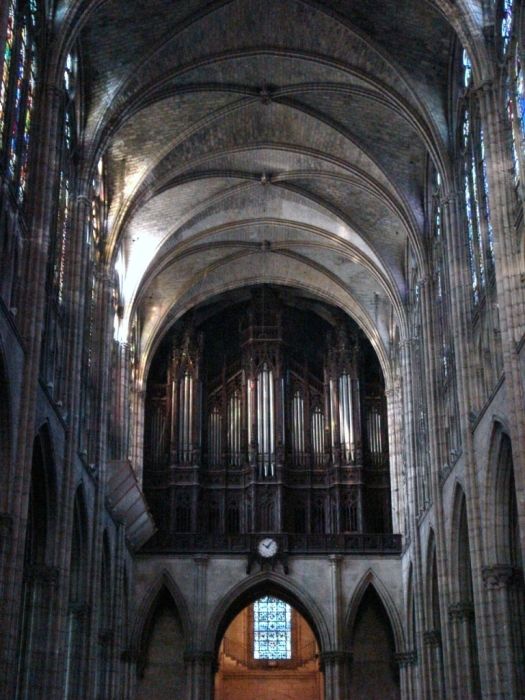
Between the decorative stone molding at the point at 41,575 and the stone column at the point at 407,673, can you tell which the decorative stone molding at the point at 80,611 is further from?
the stone column at the point at 407,673

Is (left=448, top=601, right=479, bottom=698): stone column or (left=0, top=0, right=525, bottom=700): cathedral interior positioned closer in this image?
(left=0, top=0, right=525, bottom=700): cathedral interior

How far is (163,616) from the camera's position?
40.1m

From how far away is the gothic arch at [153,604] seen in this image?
123 feet

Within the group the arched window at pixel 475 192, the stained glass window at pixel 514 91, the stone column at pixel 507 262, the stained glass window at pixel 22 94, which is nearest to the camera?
the stone column at pixel 507 262

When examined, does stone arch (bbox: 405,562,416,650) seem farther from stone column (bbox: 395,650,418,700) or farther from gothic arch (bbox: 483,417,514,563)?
gothic arch (bbox: 483,417,514,563)

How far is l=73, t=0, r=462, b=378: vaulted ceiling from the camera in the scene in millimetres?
27984

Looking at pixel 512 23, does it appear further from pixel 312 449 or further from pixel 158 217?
pixel 312 449

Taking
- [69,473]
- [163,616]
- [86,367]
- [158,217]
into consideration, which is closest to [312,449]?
[163,616]

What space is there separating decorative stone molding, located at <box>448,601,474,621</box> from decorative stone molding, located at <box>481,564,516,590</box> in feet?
14.2

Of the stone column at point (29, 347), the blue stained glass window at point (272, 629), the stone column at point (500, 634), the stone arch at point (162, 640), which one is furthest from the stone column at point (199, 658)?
the stone column at point (29, 347)

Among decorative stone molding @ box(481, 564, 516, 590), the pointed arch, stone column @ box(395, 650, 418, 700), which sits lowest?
stone column @ box(395, 650, 418, 700)

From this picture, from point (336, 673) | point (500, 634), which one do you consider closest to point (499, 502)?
point (500, 634)

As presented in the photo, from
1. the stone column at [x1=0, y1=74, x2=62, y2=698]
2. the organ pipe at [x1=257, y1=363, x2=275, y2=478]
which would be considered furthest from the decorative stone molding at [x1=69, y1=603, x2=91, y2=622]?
the organ pipe at [x1=257, y1=363, x2=275, y2=478]

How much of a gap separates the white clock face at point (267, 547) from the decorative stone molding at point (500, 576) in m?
16.5
